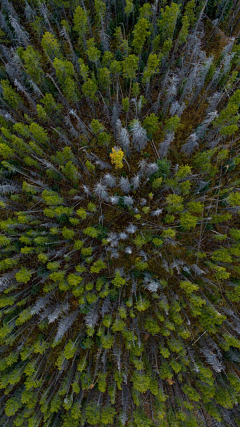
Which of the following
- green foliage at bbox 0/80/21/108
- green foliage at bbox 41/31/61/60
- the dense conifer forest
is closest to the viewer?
green foliage at bbox 41/31/61/60

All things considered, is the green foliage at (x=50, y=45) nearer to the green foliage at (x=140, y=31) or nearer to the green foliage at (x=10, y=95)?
the green foliage at (x=10, y=95)

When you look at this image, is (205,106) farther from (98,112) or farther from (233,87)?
(98,112)

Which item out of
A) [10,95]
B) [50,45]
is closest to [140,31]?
[50,45]

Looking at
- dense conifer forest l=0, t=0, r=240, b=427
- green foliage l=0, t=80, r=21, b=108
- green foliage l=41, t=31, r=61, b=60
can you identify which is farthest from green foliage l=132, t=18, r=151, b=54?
green foliage l=0, t=80, r=21, b=108

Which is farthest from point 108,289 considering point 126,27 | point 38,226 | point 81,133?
point 126,27

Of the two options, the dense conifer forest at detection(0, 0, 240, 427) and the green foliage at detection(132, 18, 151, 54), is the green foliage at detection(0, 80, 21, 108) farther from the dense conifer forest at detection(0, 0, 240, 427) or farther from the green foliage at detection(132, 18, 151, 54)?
the green foliage at detection(132, 18, 151, 54)

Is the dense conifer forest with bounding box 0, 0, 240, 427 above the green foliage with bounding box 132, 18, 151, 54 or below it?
below

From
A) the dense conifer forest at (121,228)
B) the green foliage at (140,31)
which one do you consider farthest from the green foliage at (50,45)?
the green foliage at (140,31)

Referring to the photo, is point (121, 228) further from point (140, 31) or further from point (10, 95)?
point (140, 31)
